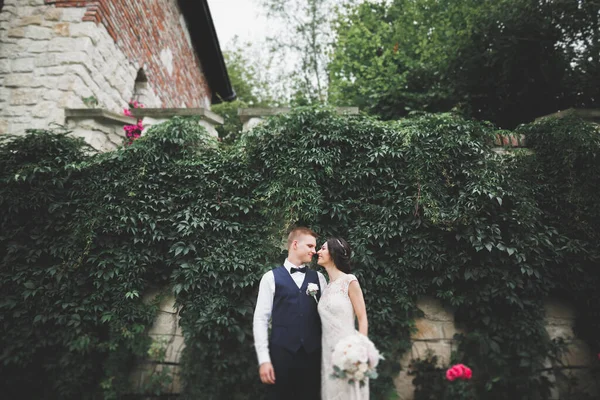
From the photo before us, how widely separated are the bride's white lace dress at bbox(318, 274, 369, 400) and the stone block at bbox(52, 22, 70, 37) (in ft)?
17.4

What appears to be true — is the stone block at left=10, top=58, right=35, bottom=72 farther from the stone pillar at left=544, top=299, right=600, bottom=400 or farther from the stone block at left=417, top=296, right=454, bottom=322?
the stone pillar at left=544, top=299, right=600, bottom=400

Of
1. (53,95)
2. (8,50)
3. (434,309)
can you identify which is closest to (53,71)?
(53,95)

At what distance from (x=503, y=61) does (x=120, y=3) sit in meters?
6.69

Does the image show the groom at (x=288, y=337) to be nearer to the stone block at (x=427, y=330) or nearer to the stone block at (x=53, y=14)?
the stone block at (x=427, y=330)

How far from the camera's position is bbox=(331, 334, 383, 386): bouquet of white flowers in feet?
7.08

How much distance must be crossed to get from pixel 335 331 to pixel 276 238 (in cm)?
134

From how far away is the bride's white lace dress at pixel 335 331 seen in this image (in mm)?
2363

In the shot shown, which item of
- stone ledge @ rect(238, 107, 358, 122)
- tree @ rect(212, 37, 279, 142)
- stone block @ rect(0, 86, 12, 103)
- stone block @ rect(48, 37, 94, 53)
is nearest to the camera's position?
stone ledge @ rect(238, 107, 358, 122)

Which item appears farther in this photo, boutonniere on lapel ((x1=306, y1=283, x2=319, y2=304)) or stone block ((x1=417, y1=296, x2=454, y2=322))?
stone block ((x1=417, y1=296, x2=454, y2=322))

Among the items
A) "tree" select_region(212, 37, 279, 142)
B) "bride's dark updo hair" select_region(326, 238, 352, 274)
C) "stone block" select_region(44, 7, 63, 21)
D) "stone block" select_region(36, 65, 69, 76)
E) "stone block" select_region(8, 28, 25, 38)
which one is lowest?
"bride's dark updo hair" select_region(326, 238, 352, 274)

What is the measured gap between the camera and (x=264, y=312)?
2475 millimetres

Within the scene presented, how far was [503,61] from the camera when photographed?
5.73m

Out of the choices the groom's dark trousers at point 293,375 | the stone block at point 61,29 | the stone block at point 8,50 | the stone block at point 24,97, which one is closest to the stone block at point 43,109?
the stone block at point 24,97

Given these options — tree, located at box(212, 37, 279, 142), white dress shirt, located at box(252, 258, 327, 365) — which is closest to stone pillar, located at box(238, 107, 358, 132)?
white dress shirt, located at box(252, 258, 327, 365)
